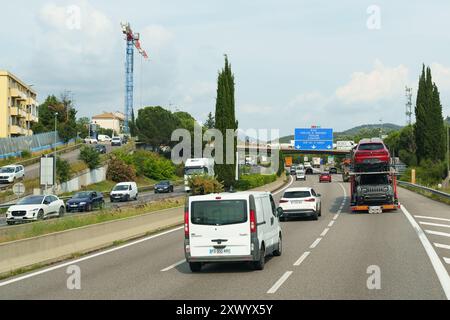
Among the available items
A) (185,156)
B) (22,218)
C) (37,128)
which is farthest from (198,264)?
(37,128)

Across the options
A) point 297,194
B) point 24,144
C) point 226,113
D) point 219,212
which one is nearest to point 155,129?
point 24,144

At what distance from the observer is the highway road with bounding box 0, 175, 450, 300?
1208cm

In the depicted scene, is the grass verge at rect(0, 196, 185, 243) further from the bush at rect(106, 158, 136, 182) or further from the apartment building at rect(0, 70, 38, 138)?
the apartment building at rect(0, 70, 38, 138)

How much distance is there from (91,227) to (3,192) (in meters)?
36.7

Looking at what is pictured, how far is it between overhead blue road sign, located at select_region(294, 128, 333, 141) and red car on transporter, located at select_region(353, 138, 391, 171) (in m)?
40.0

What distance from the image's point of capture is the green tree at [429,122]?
258 ft

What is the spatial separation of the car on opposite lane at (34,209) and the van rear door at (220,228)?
20.2 metres

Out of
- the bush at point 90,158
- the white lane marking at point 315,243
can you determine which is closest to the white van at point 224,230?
the white lane marking at point 315,243

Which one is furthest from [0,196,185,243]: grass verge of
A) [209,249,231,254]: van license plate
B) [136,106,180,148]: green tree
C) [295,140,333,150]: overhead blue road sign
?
[136,106,180,148]: green tree

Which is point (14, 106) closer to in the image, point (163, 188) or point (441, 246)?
point (163, 188)

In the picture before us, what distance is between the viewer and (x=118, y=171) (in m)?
80.5

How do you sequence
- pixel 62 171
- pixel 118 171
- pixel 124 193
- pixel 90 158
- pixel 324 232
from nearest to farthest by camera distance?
pixel 324 232 < pixel 124 193 < pixel 62 171 < pixel 90 158 < pixel 118 171

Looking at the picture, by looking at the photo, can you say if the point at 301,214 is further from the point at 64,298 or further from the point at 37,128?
the point at 37,128

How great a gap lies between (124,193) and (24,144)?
1496 inches
